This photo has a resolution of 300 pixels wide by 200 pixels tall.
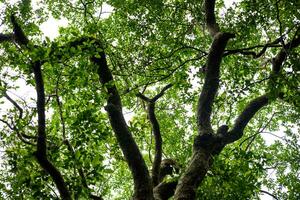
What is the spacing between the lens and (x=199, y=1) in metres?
13.0

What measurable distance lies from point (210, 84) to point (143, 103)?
18.2 ft

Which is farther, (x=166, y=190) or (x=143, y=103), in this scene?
(x=143, y=103)

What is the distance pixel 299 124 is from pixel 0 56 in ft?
40.2

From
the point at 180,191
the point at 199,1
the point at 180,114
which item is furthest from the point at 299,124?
the point at 180,191

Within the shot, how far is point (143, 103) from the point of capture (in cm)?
1398

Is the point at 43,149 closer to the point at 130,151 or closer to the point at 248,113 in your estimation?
the point at 130,151

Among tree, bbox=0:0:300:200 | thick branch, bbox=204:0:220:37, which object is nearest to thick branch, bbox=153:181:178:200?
tree, bbox=0:0:300:200

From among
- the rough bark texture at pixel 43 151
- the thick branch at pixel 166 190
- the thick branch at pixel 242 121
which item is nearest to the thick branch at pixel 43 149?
the rough bark texture at pixel 43 151

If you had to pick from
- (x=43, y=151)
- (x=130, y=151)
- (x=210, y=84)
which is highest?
(x=210, y=84)

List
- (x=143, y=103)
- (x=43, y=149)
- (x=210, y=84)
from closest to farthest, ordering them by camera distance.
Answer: (x=43, y=149), (x=210, y=84), (x=143, y=103)

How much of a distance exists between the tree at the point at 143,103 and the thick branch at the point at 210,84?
27 millimetres

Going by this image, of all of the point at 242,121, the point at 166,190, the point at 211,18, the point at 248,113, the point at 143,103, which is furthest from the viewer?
the point at 143,103

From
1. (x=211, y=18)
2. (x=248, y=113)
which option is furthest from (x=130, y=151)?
(x=211, y=18)

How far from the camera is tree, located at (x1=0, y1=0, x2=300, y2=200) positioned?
6328 millimetres
